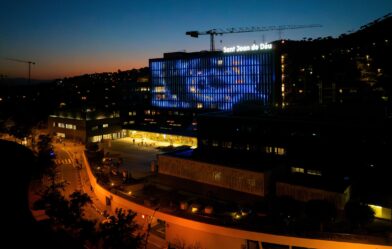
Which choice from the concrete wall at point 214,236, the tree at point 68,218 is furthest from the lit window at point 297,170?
the tree at point 68,218

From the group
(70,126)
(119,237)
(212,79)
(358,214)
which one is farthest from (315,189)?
(212,79)

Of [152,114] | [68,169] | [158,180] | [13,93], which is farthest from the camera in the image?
[13,93]

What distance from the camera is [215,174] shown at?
3703 cm

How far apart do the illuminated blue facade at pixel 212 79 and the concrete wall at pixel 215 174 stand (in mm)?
45811

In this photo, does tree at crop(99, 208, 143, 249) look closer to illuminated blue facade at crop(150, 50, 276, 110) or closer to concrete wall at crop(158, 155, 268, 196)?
concrete wall at crop(158, 155, 268, 196)

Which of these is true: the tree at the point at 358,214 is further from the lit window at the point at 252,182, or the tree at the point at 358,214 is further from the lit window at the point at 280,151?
the lit window at the point at 280,151

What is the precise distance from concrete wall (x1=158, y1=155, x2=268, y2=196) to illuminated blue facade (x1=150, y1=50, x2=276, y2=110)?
150 ft

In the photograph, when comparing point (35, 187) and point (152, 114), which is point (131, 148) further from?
point (152, 114)

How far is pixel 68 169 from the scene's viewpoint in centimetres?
5038

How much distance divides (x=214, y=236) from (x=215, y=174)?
1101cm

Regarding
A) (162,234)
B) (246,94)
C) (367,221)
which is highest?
(246,94)

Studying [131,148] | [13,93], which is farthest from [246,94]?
[13,93]

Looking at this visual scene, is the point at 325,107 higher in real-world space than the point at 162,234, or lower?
higher

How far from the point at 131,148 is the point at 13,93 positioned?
467 ft
